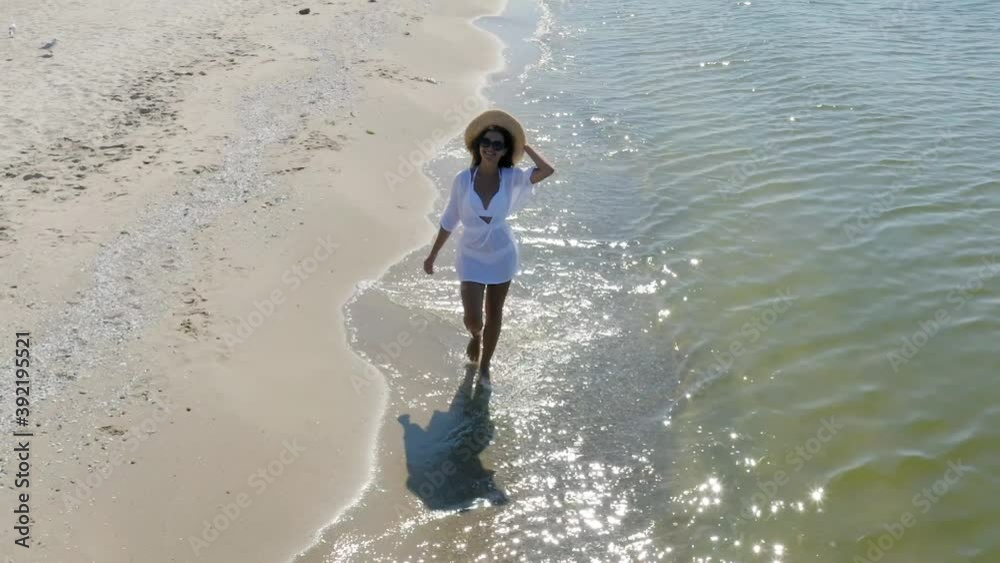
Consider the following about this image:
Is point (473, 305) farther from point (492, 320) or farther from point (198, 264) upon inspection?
point (198, 264)

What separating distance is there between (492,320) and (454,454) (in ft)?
3.42

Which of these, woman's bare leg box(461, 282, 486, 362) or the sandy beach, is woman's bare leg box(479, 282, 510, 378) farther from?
the sandy beach

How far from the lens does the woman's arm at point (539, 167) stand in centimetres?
568

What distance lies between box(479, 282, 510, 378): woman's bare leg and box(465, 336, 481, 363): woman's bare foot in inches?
3.5

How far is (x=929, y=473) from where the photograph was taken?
559cm

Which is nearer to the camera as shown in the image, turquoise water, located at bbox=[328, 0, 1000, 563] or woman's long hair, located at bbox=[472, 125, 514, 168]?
turquoise water, located at bbox=[328, 0, 1000, 563]

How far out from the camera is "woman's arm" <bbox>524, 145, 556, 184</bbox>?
5680mm

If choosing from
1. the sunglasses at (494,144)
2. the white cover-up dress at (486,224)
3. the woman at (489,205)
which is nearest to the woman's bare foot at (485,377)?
the woman at (489,205)

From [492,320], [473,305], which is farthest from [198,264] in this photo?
[492,320]

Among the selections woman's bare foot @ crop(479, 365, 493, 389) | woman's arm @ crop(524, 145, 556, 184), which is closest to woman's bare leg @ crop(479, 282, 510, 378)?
woman's bare foot @ crop(479, 365, 493, 389)

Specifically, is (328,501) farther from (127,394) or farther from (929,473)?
(929,473)

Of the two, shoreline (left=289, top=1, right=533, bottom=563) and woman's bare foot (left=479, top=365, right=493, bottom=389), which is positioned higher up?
woman's bare foot (left=479, top=365, right=493, bottom=389)

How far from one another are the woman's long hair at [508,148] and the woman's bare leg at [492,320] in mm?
866

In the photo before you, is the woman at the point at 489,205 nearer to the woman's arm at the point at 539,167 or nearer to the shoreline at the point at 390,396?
the woman's arm at the point at 539,167
